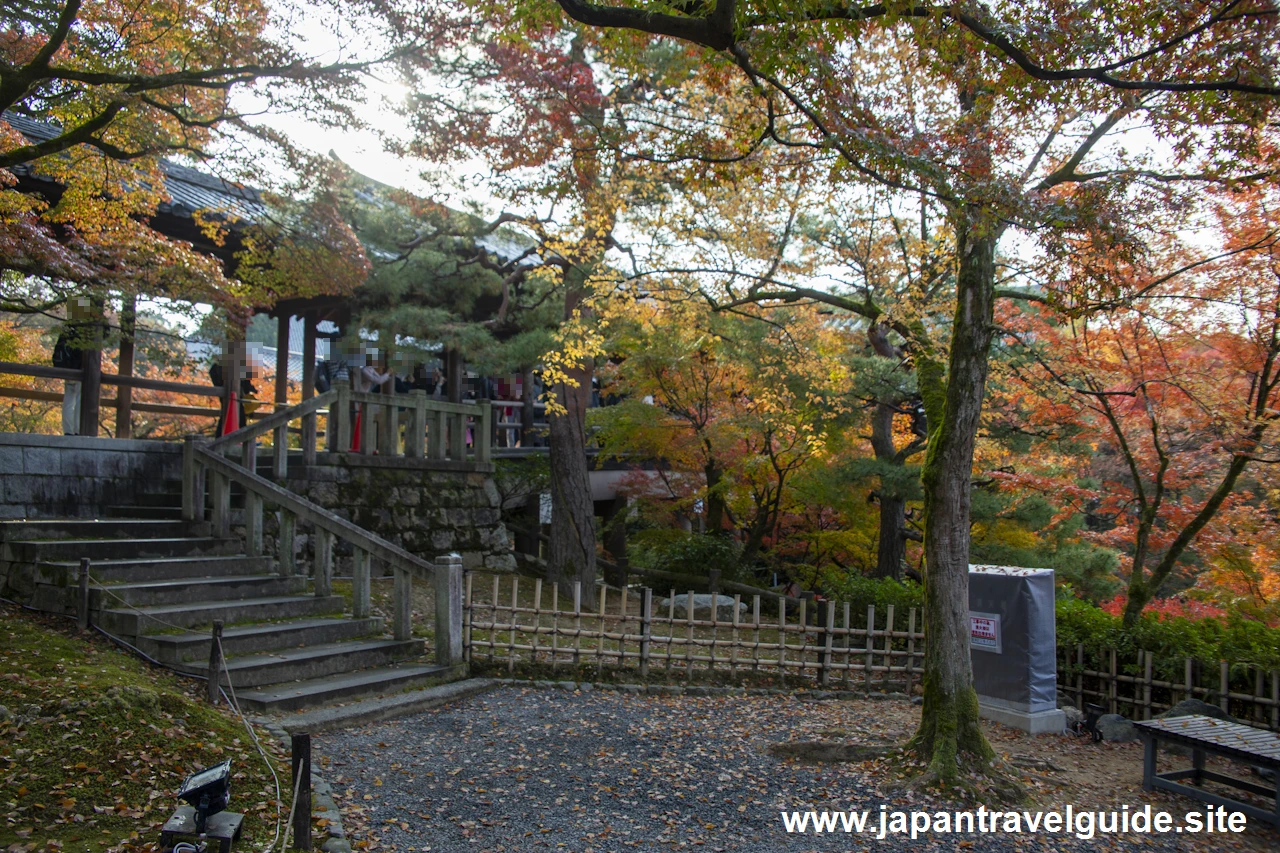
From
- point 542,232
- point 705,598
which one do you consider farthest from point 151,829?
point 705,598

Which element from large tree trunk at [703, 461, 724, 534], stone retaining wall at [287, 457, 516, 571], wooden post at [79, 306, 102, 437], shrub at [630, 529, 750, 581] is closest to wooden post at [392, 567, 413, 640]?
stone retaining wall at [287, 457, 516, 571]

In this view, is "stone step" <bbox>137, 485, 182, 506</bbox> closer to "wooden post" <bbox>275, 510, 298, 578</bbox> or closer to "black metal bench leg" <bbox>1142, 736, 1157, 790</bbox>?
"wooden post" <bbox>275, 510, 298, 578</bbox>

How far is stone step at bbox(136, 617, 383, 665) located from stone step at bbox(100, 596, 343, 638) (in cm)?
14

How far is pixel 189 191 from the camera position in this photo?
12469 mm

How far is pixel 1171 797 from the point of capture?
21.6 ft

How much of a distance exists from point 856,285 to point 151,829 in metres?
9.31

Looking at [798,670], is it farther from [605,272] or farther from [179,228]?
Answer: [179,228]

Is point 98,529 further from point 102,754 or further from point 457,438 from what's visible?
point 457,438

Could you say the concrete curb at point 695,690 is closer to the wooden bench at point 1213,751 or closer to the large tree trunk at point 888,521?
the wooden bench at point 1213,751

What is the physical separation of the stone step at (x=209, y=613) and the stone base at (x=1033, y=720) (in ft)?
22.1

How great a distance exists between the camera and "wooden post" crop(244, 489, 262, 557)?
891 cm

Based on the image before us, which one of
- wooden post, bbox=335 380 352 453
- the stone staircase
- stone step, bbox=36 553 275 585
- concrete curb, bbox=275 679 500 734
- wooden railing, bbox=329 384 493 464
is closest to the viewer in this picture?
concrete curb, bbox=275 679 500 734

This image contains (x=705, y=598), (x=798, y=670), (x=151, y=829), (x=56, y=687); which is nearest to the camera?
(x=151, y=829)

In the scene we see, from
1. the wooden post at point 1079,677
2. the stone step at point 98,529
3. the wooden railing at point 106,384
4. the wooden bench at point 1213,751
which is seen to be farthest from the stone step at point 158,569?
the wooden post at point 1079,677
